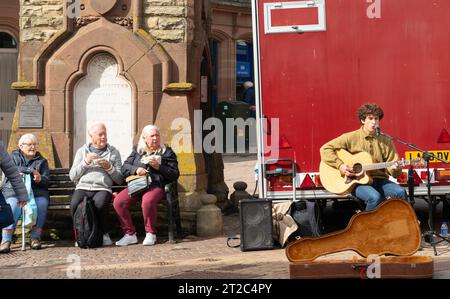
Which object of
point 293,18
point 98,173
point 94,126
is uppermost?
point 293,18

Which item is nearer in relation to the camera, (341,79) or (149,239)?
(341,79)

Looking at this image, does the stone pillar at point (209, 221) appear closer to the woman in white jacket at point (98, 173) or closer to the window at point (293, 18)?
the woman in white jacket at point (98, 173)

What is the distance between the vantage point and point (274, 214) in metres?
9.52

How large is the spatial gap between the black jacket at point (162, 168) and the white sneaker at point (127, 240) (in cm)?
68

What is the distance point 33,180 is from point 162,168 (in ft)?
4.93

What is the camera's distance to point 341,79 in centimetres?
953

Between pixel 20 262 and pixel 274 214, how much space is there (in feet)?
9.02

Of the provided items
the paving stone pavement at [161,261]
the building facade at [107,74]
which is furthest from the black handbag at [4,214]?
the building facade at [107,74]

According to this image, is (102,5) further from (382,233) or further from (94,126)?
(382,233)

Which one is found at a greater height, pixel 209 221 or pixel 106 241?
pixel 209 221

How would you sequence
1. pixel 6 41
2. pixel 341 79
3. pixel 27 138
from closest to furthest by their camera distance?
pixel 341 79, pixel 27 138, pixel 6 41

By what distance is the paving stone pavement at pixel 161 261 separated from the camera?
770 centimetres

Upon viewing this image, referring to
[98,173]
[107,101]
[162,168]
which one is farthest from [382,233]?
[107,101]

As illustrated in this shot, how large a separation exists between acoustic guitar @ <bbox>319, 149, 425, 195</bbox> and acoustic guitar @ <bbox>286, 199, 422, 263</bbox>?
144cm
